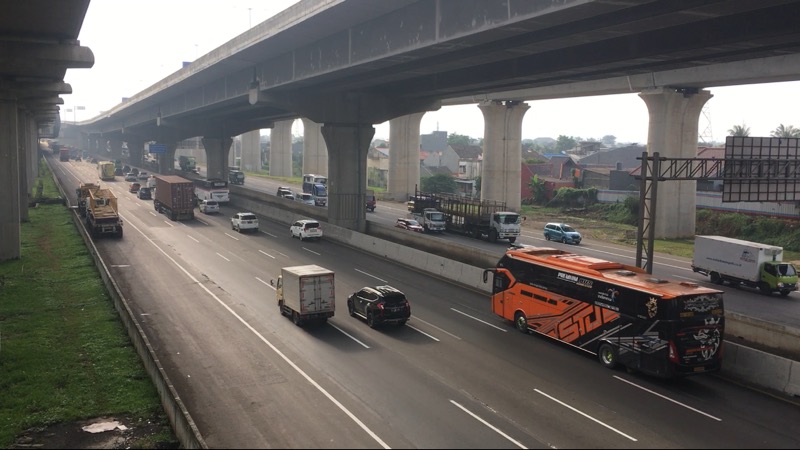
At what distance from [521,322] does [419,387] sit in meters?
8.73

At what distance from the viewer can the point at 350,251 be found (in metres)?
49.3

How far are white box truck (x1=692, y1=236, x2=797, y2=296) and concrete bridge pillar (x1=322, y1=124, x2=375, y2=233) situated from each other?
27.6m

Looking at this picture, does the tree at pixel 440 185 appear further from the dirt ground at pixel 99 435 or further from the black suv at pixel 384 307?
the dirt ground at pixel 99 435

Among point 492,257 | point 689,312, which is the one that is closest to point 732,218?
point 492,257

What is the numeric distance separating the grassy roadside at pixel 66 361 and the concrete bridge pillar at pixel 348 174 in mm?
22315

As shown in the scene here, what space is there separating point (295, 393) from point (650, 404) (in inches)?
438

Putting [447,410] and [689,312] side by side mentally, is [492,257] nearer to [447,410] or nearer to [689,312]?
[689,312]

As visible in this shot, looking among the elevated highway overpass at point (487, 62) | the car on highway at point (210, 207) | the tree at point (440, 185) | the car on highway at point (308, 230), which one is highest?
the elevated highway overpass at point (487, 62)

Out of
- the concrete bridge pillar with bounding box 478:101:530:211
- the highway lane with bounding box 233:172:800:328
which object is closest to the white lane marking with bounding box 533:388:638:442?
the highway lane with bounding box 233:172:800:328

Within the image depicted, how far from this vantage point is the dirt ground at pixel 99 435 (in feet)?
54.2

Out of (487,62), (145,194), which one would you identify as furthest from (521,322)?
(145,194)

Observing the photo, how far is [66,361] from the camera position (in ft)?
73.9

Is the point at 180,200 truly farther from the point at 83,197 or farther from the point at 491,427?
the point at 491,427

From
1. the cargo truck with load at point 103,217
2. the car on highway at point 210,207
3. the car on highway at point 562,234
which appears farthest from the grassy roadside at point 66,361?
the car on highway at point 562,234
